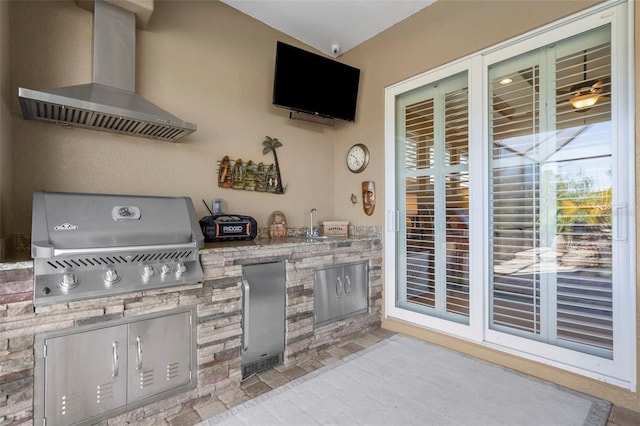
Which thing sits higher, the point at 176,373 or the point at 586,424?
the point at 176,373

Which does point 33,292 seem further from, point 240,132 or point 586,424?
point 586,424

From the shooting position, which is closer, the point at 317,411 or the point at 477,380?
the point at 317,411

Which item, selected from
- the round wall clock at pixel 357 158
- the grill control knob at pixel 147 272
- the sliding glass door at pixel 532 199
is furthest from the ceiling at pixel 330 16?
the grill control knob at pixel 147 272

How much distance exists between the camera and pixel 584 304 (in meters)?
2.09

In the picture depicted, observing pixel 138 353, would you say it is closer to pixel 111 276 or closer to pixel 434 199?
pixel 111 276

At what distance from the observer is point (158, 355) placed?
1804 millimetres

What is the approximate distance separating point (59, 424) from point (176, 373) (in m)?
0.55

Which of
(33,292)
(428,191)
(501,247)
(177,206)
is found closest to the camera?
(33,292)

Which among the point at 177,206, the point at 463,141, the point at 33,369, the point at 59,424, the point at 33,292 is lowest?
the point at 59,424

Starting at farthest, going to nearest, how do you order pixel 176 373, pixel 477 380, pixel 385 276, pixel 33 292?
pixel 385 276, pixel 477 380, pixel 176 373, pixel 33 292

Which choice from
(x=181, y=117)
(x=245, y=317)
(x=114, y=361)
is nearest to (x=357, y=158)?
(x=181, y=117)

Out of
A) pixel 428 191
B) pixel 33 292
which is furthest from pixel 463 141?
Answer: pixel 33 292

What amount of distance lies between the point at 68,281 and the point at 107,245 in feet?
0.82

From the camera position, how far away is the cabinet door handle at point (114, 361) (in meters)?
1.66
